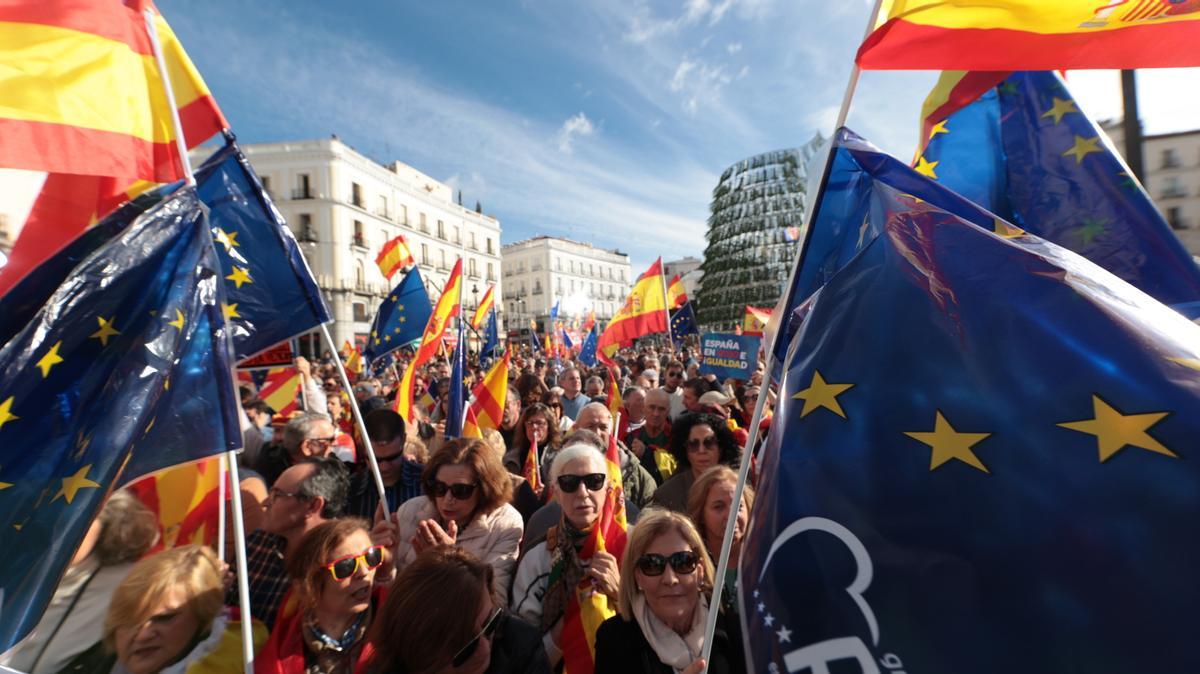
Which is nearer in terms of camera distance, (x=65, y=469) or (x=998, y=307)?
(x=998, y=307)

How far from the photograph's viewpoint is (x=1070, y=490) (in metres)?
1.02

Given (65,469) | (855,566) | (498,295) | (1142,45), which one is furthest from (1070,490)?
(498,295)

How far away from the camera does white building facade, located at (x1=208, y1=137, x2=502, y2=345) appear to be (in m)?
36.9

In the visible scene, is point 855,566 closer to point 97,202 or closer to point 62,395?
point 62,395

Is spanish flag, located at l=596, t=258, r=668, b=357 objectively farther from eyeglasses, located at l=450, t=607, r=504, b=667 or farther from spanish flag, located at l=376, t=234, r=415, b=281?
eyeglasses, located at l=450, t=607, r=504, b=667

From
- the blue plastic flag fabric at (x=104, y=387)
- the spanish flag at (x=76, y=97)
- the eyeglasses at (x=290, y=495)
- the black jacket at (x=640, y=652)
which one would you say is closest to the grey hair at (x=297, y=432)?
the eyeglasses at (x=290, y=495)

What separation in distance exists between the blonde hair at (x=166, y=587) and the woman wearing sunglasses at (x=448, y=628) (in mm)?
669

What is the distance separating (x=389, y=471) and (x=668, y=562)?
2.36m

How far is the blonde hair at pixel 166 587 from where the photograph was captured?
1.90 meters

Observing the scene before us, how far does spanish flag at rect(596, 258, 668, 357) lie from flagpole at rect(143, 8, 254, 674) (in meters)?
8.51

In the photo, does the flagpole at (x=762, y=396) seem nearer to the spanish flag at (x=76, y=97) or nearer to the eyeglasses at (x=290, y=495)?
the eyeglasses at (x=290, y=495)

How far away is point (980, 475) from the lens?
3.62 ft

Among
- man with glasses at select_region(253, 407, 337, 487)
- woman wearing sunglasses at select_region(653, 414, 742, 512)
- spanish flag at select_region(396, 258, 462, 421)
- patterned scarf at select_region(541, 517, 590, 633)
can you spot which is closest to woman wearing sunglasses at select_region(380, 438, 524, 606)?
patterned scarf at select_region(541, 517, 590, 633)

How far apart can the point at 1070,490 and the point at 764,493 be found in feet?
1.80
